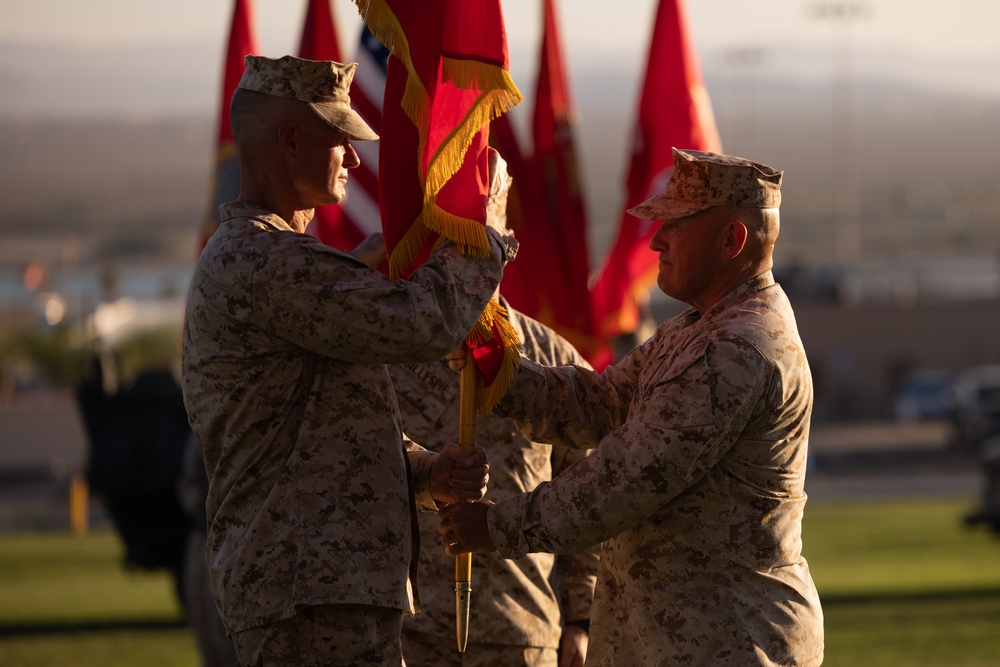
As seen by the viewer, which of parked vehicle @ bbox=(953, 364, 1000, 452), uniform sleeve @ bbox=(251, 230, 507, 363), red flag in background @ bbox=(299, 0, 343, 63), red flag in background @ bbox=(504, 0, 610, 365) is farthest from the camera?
parked vehicle @ bbox=(953, 364, 1000, 452)

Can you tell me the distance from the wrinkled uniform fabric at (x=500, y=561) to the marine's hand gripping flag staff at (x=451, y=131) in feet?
0.92

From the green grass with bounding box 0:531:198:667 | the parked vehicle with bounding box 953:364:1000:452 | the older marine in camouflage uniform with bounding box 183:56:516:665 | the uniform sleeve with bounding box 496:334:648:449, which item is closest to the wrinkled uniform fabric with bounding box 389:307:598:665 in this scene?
the uniform sleeve with bounding box 496:334:648:449

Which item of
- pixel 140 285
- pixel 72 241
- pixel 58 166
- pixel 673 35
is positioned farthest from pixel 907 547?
pixel 58 166

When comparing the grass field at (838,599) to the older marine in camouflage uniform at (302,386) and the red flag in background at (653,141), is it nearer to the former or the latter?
the red flag in background at (653,141)

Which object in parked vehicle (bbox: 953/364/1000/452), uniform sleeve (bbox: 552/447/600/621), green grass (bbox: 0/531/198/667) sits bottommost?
parked vehicle (bbox: 953/364/1000/452)

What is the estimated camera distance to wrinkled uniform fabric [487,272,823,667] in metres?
3.63

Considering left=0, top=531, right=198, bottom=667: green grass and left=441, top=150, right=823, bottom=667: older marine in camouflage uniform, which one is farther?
left=0, top=531, right=198, bottom=667: green grass

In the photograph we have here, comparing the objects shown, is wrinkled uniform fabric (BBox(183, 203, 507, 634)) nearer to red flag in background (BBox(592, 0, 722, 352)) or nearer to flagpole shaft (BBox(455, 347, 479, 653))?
flagpole shaft (BBox(455, 347, 479, 653))

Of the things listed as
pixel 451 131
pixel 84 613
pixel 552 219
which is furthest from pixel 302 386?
pixel 84 613

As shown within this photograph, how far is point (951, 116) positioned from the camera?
18162 centimetres

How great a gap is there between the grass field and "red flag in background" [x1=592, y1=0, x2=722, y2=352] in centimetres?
361

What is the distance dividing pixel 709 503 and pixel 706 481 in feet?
0.17

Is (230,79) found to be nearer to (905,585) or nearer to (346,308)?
(346,308)

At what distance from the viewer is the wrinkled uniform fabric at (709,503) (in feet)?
11.9
